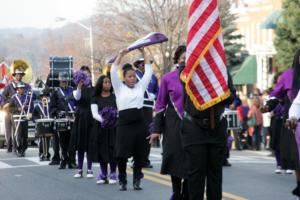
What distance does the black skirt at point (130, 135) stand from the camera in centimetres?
1238

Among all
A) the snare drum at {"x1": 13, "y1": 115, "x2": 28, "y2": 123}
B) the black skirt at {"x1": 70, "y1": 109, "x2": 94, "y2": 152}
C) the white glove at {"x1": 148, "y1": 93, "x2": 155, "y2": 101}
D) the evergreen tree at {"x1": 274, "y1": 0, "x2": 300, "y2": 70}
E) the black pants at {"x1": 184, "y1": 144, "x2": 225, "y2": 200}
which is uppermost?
the evergreen tree at {"x1": 274, "y1": 0, "x2": 300, "y2": 70}

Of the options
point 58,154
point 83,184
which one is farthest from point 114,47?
point 83,184

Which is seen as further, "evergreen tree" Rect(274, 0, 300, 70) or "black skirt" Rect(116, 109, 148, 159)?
"evergreen tree" Rect(274, 0, 300, 70)

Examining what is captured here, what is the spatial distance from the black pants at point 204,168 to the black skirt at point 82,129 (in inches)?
243

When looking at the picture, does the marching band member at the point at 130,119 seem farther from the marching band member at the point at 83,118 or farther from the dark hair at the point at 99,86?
the marching band member at the point at 83,118

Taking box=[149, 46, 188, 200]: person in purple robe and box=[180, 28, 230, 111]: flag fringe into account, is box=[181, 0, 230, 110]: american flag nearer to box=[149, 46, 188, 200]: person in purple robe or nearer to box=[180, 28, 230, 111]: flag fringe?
box=[180, 28, 230, 111]: flag fringe

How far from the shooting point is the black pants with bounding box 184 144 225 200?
27.5ft

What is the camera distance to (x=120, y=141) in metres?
12.4

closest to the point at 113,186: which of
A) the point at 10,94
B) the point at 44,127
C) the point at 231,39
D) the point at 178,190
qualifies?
the point at 178,190

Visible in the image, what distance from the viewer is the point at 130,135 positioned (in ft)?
40.7

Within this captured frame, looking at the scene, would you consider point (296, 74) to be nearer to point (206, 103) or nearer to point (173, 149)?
point (173, 149)

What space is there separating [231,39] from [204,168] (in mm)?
39487

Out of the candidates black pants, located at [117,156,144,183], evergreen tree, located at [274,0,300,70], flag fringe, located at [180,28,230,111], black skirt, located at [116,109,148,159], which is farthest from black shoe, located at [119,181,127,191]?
evergreen tree, located at [274,0,300,70]

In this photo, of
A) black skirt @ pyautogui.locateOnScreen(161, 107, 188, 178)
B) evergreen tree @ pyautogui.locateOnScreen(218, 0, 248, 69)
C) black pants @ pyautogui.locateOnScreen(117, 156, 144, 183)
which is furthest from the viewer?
evergreen tree @ pyautogui.locateOnScreen(218, 0, 248, 69)
